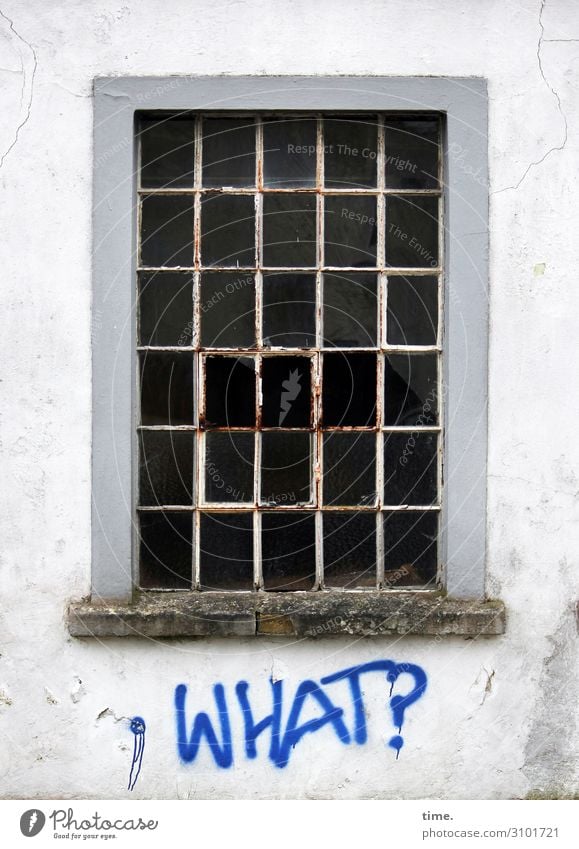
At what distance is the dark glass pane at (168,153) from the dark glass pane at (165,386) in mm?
786

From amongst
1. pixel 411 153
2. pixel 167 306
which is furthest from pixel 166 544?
pixel 411 153

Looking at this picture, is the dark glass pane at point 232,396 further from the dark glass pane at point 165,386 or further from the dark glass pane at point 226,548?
the dark glass pane at point 226,548

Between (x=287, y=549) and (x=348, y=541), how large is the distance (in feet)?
0.93

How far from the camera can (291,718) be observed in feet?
14.4

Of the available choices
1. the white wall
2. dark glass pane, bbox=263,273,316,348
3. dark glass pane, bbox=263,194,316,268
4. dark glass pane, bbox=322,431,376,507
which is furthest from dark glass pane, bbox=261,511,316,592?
dark glass pane, bbox=263,194,316,268

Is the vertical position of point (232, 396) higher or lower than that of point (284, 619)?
higher

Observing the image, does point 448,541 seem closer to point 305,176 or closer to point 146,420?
point 146,420

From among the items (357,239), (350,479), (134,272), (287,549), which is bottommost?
(287,549)

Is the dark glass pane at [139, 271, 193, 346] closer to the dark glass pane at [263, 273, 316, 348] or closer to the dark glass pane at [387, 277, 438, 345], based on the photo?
the dark glass pane at [263, 273, 316, 348]

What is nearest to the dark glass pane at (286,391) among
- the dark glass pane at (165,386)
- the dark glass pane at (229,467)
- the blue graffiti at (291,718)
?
the dark glass pane at (229,467)

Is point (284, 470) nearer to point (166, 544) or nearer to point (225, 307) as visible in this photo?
point (166, 544)

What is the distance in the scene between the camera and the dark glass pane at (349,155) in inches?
176

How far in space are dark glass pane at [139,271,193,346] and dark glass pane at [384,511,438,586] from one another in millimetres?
1280

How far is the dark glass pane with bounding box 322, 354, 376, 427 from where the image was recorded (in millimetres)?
4504
